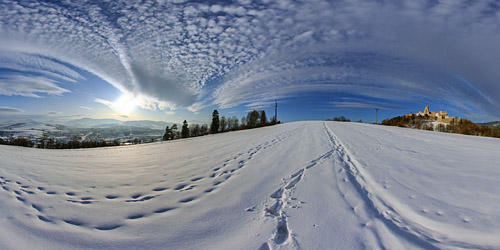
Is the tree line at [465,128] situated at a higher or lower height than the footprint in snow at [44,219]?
higher

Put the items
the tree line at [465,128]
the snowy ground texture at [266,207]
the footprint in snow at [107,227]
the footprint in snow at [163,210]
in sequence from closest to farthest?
the snowy ground texture at [266,207]
the footprint in snow at [107,227]
the footprint in snow at [163,210]
the tree line at [465,128]

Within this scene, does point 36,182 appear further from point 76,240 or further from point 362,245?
point 362,245

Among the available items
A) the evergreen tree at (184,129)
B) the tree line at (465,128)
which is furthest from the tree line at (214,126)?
the tree line at (465,128)

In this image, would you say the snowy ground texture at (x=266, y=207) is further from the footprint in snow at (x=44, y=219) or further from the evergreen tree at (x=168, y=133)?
the evergreen tree at (x=168, y=133)

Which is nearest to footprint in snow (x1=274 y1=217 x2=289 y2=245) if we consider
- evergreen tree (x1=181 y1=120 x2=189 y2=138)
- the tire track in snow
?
the tire track in snow

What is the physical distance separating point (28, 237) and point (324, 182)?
3.68 metres

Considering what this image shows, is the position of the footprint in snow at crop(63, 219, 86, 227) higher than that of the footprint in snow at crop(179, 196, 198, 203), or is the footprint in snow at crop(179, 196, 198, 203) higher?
the footprint in snow at crop(179, 196, 198, 203)

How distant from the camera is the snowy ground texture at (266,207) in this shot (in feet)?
5.53

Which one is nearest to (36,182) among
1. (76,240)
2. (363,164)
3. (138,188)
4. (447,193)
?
(138,188)

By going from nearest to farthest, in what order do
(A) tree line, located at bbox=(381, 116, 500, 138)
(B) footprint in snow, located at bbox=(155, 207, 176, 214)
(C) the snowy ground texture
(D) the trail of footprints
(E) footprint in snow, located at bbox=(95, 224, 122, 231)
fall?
(C) the snowy ground texture < (E) footprint in snow, located at bbox=(95, 224, 122, 231) < (D) the trail of footprints < (B) footprint in snow, located at bbox=(155, 207, 176, 214) < (A) tree line, located at bbox=(381, 116, 500, 138)

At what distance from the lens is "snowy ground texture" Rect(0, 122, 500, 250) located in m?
1.68

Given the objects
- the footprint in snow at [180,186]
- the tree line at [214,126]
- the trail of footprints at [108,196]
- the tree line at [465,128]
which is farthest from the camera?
the tree line at [214,126]

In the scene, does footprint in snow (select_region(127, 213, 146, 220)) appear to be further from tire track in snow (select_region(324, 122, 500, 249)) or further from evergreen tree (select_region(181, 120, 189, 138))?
evergreen tree (select_region(181, 120, 189, 138))

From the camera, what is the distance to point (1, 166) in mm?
4941
